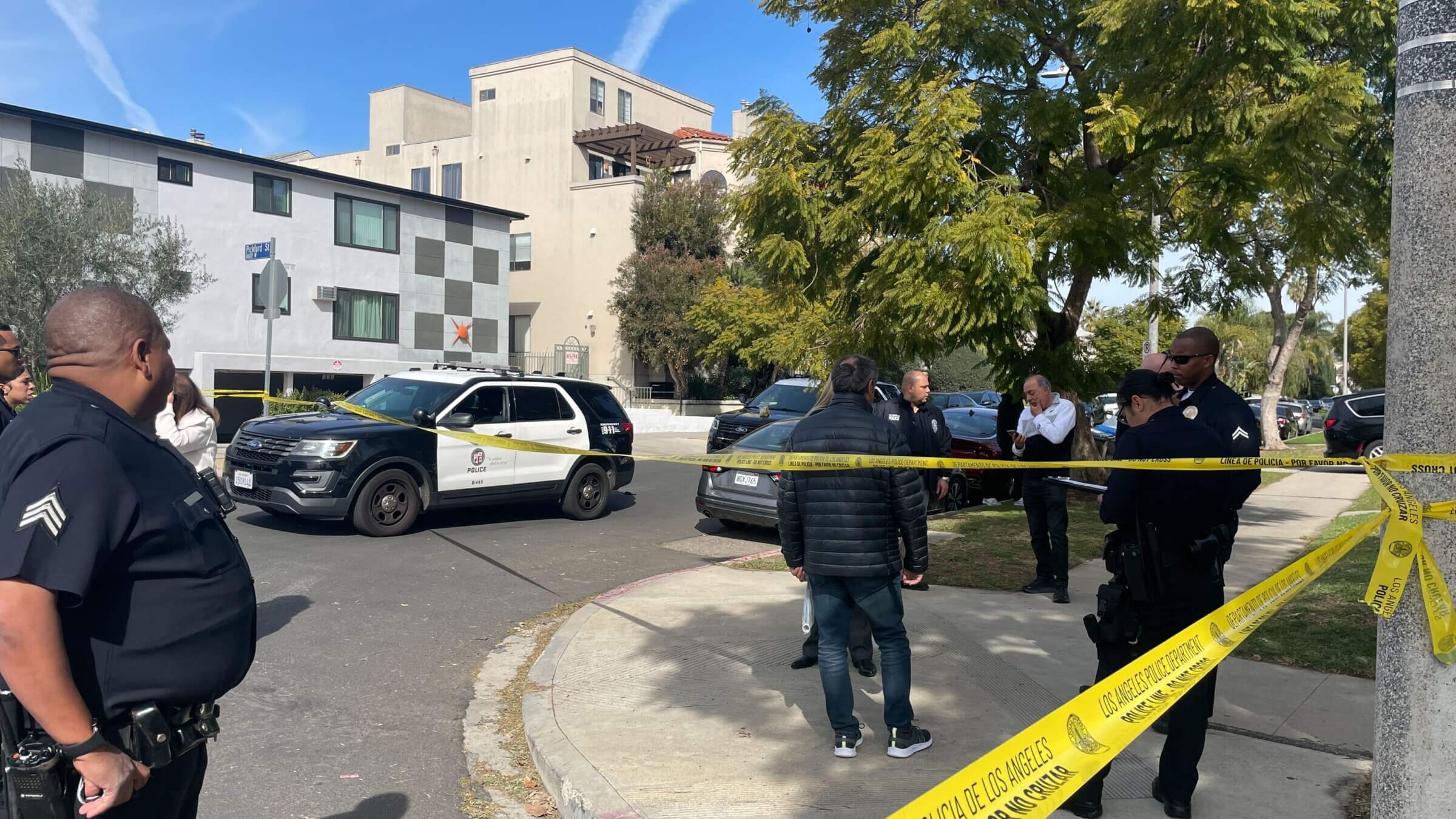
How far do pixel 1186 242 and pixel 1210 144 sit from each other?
2.02 m

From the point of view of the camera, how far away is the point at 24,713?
2.22 m

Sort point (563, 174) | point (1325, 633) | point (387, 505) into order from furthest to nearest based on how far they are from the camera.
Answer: point (563, 174)
point (387, 505)
point (1325, 633)

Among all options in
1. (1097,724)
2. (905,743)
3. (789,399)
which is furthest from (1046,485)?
(789,399)

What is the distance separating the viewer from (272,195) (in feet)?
84.4

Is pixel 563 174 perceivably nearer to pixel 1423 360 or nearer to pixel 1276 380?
pixel 1276 380

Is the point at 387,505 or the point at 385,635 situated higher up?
the point at 387,505

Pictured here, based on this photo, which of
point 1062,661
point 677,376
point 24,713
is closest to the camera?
point 24,713

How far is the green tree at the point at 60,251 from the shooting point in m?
18.5

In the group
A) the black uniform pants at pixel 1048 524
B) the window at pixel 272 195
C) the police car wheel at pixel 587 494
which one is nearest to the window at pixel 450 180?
the window at pixel 272 195

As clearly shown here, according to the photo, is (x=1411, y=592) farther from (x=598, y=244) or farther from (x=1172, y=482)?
(x=598, y=244)

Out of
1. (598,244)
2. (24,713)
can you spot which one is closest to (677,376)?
(598,244)

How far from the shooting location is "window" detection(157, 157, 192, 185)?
2348cm

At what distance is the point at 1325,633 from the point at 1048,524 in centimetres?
200

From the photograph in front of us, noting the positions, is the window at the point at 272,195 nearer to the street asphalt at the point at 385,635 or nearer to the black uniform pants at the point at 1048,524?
the street asphalt at the point at 385,635
